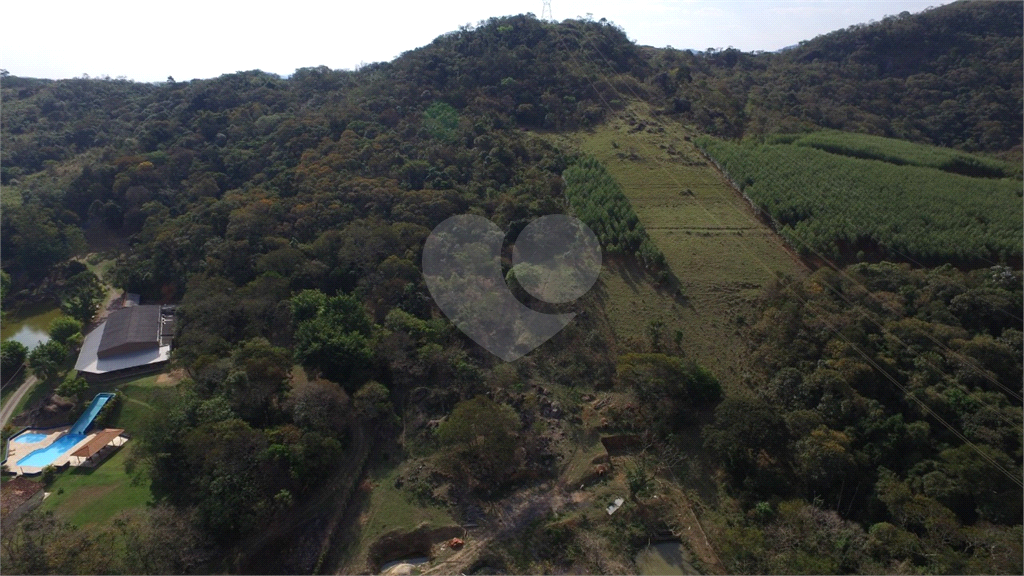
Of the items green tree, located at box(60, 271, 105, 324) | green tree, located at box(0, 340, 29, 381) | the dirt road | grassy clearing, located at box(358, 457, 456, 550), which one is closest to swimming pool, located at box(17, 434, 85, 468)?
the dirt road

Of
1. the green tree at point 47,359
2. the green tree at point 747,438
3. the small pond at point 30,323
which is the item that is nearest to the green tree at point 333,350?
the green tree at point 47,359

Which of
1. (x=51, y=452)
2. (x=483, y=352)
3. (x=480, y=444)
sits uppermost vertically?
(x=483, y=352)

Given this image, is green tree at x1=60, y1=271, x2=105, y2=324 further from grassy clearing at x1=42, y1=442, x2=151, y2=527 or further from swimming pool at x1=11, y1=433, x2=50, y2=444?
grassy clearing at x1=42, y1=442, x2=151, y2=527

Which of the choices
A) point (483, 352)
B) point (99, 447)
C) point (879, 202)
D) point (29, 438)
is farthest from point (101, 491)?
point (879, 202)

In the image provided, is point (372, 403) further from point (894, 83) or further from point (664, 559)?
point (894, 83)

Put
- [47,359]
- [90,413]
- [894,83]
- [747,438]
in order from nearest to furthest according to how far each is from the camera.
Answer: [747,438], [90,413], [47,359], [894,83]

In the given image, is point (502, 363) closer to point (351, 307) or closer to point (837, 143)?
point (351, 307)
